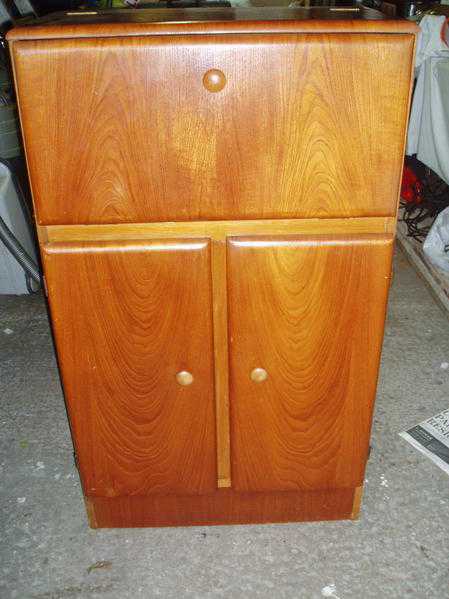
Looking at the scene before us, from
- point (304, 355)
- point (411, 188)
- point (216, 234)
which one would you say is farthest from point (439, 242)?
point (216, 234)

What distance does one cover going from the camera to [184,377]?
871 mm

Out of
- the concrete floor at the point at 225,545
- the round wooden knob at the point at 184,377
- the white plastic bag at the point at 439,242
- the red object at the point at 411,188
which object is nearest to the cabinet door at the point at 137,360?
the round wooden knob at the point at 184,377

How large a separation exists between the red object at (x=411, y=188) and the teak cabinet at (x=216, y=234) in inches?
63.7

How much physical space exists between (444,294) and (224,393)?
1108mm

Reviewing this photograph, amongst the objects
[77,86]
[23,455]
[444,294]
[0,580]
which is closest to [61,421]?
[23,455]

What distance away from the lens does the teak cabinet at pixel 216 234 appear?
2.24 feet

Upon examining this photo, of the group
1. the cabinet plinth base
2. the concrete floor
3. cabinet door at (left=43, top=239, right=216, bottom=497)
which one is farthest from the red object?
cabinet door at (left=43, top=239, right=216, bottom=497)

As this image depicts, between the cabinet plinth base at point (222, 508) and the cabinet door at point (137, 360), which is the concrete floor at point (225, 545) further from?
the cabinet door at point (137, 360)

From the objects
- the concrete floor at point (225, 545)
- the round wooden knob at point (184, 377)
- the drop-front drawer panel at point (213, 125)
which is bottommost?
the concrete floor at point (225, 545)

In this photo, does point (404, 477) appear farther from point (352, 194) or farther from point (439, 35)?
point (439, 35)

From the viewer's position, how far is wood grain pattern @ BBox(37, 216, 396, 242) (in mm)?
785

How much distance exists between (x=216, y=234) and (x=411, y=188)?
1779mm

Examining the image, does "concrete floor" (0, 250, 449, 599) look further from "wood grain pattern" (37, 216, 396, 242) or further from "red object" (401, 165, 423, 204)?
"red object" (401, 165, 423, 204)

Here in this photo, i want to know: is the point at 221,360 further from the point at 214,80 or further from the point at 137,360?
the point at 214,80
